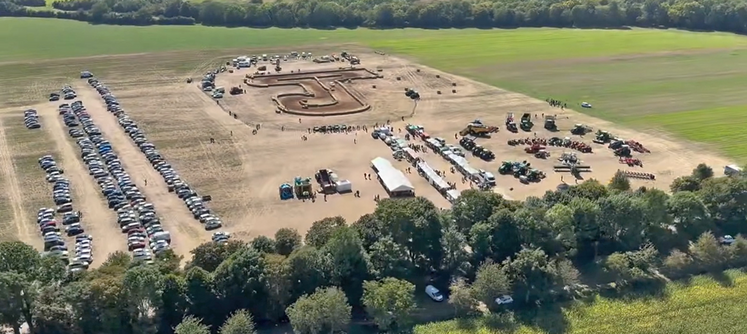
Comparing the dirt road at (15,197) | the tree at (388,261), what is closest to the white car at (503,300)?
the tree at (388,261)

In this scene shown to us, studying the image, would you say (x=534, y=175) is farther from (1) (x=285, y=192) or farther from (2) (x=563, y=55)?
(2) (x=563, y=55)

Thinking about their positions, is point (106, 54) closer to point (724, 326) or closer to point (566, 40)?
point (566, 40)

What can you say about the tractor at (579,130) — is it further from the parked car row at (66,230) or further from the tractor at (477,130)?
the parked car row at (66,230)

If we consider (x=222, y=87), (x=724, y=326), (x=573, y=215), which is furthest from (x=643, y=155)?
(x=222, y=87)

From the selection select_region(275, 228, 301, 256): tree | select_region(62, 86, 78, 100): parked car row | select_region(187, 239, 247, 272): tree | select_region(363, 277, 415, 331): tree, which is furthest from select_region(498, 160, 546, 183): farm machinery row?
select_region(62, 86, 78, 100): parked car row

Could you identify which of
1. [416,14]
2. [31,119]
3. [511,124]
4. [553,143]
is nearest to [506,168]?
[553,143]

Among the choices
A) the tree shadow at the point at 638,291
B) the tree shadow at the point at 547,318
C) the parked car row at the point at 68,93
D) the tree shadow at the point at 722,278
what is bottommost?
the tree shadow at the point at 547,318

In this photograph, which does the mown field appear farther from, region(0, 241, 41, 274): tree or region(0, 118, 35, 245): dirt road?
region(0, 118, 35, 245): dirt road
